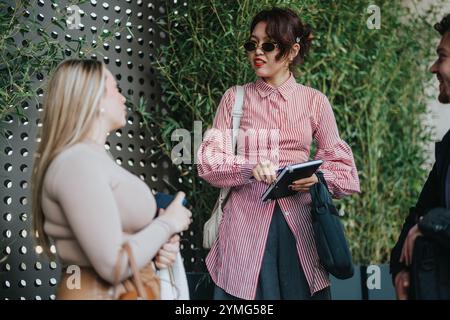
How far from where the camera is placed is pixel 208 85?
4.09 metres

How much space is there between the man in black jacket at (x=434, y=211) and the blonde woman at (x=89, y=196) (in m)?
0.81

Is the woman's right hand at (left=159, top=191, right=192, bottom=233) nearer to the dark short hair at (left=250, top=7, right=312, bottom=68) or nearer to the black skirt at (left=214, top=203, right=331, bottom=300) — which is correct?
the black skirt at (left=214, top=203, right=331, bottom=300)

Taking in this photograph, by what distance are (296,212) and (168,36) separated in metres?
1.73

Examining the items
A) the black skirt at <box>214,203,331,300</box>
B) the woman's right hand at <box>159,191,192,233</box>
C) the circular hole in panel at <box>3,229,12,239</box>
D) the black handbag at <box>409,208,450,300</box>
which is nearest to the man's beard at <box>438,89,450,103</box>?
the black handbag at <box>409,208,450,300</box>

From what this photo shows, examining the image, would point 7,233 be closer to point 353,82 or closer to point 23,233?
point 23,233

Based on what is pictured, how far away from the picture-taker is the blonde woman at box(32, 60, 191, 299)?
2.12 meters

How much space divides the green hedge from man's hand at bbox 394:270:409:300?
163 cm

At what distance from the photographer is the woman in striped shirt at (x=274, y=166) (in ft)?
9.89

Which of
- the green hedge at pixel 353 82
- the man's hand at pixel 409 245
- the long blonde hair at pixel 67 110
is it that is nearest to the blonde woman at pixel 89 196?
the long blonde hair at pixel 67 110

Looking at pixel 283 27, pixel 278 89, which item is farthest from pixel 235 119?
pixel 283 27

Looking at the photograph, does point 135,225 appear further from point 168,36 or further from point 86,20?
point 168,36

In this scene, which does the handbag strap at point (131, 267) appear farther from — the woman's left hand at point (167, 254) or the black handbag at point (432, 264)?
the black handbag at point (432, 264)

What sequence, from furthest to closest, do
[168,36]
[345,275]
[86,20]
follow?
[168,36] → [86,20] → [345,275]
